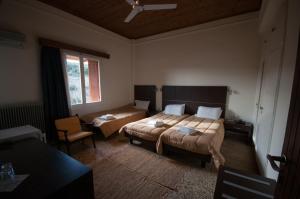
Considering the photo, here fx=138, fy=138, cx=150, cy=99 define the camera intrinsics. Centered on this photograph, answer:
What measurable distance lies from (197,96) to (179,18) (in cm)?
209

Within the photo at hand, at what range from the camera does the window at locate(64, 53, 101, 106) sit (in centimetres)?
342

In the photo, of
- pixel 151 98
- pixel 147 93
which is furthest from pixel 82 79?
pixel 151 98

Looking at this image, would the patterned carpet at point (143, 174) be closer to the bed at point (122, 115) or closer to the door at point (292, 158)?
the bed at point (122, 115)

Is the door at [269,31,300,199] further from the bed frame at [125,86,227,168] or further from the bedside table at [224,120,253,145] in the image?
the bedside table at [224,120,253,145]

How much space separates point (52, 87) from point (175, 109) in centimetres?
309

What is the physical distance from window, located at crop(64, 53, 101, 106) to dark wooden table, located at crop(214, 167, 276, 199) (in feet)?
11.3

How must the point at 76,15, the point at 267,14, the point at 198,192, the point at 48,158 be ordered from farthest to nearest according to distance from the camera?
the point at 76,15 → the point at 267,14 → the point at 198,192 → the point at 48,158

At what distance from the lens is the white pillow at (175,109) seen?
3.96 metres

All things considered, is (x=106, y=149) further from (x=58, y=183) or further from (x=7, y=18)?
(x=7, y=18)

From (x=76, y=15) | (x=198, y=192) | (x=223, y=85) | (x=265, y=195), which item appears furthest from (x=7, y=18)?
(x=223, y=85)

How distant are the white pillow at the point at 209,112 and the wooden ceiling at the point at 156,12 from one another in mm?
2285

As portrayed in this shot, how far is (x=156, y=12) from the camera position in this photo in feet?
10.2

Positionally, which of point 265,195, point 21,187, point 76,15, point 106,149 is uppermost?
point 76,15

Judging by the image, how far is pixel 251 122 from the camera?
3.37 meters
